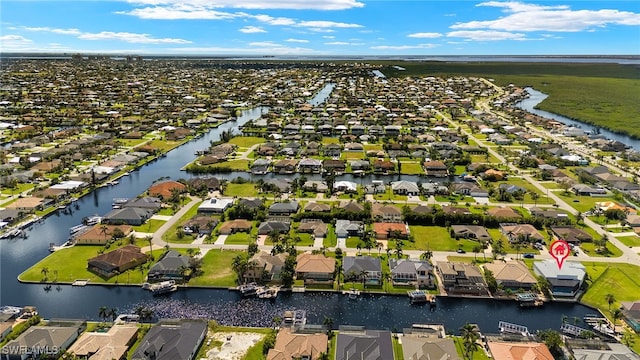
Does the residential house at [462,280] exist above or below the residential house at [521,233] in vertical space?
below

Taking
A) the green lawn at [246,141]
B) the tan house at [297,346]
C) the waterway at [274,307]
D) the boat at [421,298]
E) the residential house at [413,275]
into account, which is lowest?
the waterway at [274,307]

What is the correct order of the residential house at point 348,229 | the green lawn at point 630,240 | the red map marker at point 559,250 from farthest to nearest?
the residential house at point 348,229
the green lawn at point 630,240
the red map marker at point 559,250

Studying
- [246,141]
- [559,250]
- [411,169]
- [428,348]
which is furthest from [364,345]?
[246,141]

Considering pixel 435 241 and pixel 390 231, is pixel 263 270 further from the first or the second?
pixel 435 241

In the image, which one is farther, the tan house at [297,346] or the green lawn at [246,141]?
the green lawn at [246,141]

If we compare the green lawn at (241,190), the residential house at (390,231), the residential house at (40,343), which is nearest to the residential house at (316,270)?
the residential house at (390,231)

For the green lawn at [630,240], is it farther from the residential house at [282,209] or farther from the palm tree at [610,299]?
the residential house at [282,209]

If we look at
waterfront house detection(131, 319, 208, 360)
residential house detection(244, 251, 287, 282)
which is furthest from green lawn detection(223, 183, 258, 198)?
waterfront house detection(131, 319, 208, 360)
